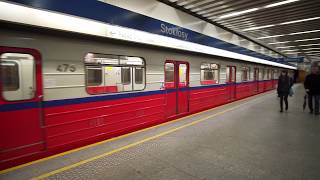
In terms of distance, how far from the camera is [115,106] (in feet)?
13.4

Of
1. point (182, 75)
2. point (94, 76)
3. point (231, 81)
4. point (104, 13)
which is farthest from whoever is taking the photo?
point (231, 81)

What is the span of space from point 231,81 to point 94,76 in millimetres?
7371

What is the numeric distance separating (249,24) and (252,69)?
5.86 m

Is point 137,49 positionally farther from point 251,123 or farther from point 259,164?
point 251,123

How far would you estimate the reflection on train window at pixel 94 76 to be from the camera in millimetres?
3645

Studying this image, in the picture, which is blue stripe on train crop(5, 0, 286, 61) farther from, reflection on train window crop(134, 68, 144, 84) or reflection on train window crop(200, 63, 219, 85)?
reflection on train window crop(200, 63, 219, 85)

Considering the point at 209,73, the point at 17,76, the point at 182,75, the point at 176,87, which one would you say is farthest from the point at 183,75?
the point at 17,76

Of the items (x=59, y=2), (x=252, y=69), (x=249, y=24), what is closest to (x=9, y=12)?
(x=59, y=2)

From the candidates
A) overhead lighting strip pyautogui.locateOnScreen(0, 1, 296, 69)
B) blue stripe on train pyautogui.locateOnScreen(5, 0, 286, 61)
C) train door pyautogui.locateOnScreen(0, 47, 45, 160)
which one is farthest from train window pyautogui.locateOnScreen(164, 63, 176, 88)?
train door pyautogui.locateOnScreen(0, 47, 45, 160)

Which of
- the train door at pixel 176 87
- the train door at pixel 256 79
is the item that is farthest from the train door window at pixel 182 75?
the train door at pixel 256 79

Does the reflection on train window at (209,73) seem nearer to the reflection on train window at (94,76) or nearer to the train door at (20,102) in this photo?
the reflection on train window at (94,76)

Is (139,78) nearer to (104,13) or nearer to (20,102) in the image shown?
(104,13)

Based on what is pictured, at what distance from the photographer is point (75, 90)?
3.42 meters

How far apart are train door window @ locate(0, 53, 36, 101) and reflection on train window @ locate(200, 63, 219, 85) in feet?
17.7
